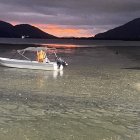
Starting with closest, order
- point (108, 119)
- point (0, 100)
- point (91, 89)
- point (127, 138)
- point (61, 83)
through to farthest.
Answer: point (127, 138) → point (108, 119) → point (0, 100) → point (91, 89) → point (61, 83)

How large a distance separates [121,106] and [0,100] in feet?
21.8

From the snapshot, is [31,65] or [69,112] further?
[31,65]

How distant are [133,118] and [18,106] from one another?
234 inches

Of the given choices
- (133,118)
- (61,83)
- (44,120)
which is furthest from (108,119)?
(61,83)

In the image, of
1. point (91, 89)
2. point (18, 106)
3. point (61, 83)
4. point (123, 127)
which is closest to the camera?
point (123, 127)

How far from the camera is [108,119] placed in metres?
18.2

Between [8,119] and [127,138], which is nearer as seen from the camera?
[127,138]

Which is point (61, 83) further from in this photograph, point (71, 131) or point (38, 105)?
point (71, 131)

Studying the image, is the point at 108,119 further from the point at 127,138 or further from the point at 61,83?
the point at 61,83

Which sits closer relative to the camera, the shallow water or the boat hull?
the shallow water

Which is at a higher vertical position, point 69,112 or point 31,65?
point 31,65

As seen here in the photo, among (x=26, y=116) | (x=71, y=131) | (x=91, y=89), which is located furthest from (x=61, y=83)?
(x=71, y=131)

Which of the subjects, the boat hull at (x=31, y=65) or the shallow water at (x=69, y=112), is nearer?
the shallow water at (x=69, y=112)

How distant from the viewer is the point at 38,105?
843 inches
